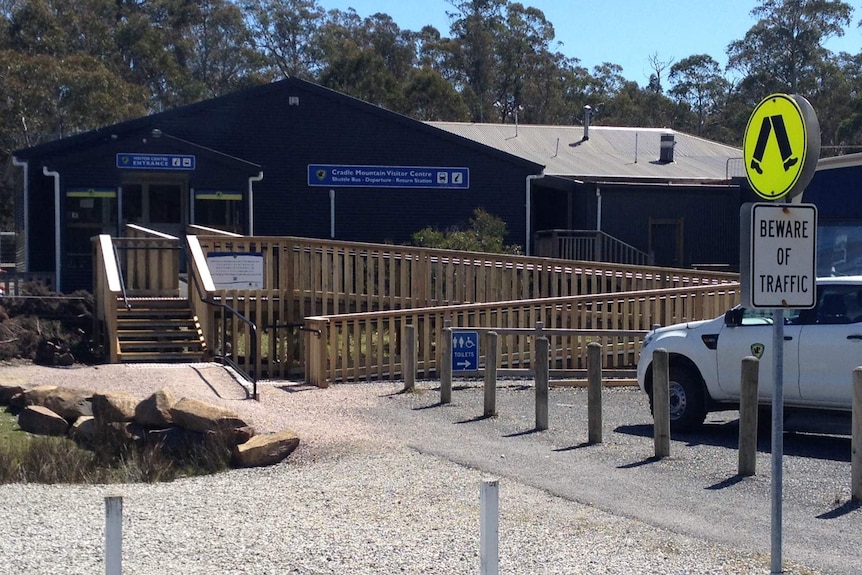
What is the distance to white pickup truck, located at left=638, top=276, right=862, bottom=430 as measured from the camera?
11.3m

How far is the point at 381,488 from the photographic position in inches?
387

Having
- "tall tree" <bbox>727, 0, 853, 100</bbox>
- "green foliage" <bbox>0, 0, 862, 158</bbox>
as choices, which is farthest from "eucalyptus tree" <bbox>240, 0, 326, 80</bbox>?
"tall tree" <bbox>727, 0, 853, 100</bbox>

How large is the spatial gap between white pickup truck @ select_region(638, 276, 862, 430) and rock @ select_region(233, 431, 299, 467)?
4213mm

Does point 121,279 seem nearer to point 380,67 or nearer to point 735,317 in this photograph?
point 735,317

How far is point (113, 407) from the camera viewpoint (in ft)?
43.0

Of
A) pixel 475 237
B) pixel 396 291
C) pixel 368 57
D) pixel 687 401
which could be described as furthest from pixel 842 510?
pixel 368 57

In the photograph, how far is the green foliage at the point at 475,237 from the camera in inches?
1104

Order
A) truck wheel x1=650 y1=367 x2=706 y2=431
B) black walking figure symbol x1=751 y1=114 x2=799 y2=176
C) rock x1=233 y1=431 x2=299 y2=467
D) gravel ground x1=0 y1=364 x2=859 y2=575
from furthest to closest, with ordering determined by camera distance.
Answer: truck wheel x1=650 y1=367 x2=706 y2=431 < rock x1=233 y1=431 x2=299 y2=467 < gravel ground x1=0 y1=364 x2=859 y2=575 < black walking figure symbol x1=751 y1=114 x2=799 y2=176

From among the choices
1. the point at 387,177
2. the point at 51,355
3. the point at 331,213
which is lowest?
the point at 51,355

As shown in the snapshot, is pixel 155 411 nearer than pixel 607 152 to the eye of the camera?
Yes

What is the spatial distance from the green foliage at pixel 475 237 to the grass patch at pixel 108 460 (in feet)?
51.0

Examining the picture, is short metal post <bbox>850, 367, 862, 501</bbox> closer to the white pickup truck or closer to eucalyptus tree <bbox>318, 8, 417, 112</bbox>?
the white pickup truck

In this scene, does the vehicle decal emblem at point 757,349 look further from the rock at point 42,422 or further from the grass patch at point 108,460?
the rock at point 42,422

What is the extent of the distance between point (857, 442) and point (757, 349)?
305 cm
